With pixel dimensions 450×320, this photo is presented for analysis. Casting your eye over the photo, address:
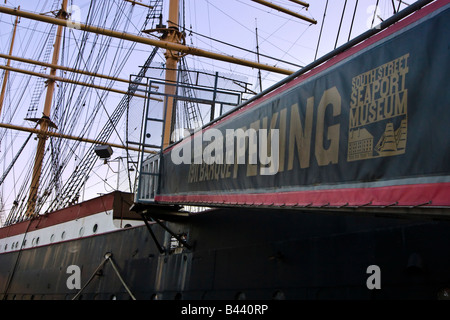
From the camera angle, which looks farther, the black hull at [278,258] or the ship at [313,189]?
the black hull at [278,258]

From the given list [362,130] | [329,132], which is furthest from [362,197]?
[329,132]

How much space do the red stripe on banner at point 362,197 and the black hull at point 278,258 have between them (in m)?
1.47

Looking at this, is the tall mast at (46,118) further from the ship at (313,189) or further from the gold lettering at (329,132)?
the gold lettering at (329,132)

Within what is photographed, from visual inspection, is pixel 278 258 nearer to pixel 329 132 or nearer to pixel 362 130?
pixel 329 132

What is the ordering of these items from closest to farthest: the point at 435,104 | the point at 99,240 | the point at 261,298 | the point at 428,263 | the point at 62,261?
the point at 435,104 < the point at 428,263 < the point at 261,298 < the point at 99,240 < the point at 62,261

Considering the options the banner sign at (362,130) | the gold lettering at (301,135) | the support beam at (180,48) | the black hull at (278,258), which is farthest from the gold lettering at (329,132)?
the support beam at (180,48)

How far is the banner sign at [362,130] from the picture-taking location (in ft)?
8.65

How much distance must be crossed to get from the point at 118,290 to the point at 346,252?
23.0 ft

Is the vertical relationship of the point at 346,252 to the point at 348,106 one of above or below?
below

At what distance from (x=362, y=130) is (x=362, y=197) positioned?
0.46 meters

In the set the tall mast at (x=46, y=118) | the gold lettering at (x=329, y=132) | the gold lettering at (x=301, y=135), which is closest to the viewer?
the gold lettering at (x=329, y=132)

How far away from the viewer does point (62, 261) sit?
1454 centimetres

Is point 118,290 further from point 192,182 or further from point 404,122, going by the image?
point 404,122
